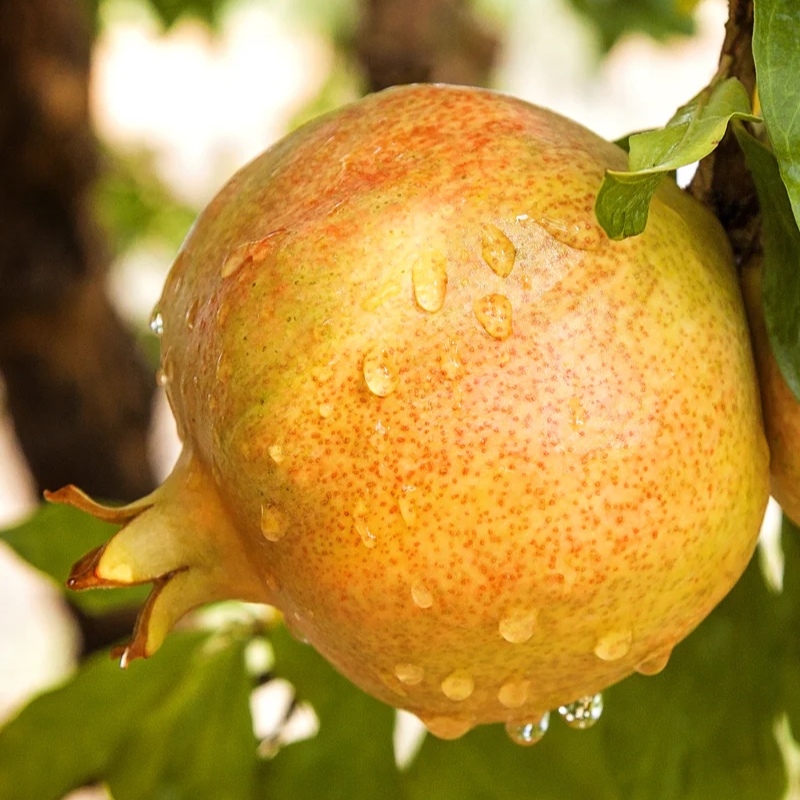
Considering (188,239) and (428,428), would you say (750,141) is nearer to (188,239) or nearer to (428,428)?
(428,428)

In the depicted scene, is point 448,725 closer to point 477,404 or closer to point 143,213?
point 477,404

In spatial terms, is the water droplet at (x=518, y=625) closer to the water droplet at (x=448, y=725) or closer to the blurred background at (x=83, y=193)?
the water droplet at (x=448, y=725)

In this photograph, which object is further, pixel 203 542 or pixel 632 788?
pixel 632 788

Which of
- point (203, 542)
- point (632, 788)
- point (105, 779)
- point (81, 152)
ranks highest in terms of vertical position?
point (203, 542)

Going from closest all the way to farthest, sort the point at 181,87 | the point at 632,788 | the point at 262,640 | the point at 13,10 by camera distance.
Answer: the point at 632,788 → the point at 262,640 → the point at 13,10 → the point at 181,87

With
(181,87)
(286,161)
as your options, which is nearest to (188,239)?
(286,161)

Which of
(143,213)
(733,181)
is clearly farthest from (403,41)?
(143,213)
